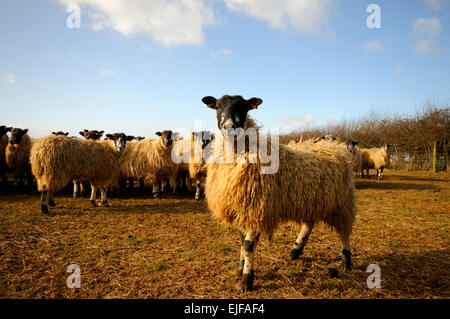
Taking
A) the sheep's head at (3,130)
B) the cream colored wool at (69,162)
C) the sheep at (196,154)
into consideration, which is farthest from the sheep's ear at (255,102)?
the sheep's head at (3,130)

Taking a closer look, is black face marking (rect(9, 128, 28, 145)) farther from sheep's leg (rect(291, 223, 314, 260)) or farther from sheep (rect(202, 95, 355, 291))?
sheep's leg (rect(291, 223, 314, 260))

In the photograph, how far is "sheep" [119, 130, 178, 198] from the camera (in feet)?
33.1

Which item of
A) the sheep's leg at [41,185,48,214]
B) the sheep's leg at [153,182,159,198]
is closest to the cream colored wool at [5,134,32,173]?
the sheep's leg at [41,185,48,214]

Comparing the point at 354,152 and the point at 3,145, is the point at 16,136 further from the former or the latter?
the point at 354,152

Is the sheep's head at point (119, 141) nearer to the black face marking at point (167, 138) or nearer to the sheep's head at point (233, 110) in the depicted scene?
the black face marking at point (167, 138)

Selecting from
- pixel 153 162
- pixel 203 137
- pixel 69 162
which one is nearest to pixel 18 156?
pixel 69 162

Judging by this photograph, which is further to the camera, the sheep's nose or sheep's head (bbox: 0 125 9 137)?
sheep's head (bbox: 0 125 9 137)

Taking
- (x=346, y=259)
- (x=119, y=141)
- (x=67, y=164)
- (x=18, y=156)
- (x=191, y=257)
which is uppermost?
(x=119, y=141)

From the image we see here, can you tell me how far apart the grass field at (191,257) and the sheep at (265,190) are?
0.56m

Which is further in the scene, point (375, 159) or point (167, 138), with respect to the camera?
point (375, 159)

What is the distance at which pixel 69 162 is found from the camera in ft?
23.5

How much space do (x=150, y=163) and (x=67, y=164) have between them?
3.42 meters

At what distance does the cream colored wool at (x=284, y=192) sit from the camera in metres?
3.17
